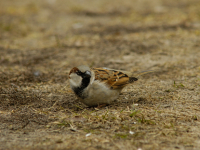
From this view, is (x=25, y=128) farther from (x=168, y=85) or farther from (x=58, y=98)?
(x=168, y=85)

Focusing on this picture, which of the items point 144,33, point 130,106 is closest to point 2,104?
point 130,106

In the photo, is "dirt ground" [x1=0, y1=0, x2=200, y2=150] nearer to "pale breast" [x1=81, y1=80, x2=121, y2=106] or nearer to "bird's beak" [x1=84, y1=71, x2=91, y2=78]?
"pale breast" [x1=81, y1=80, x2=121, y2=106]

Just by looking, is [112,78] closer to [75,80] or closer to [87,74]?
[87,74]

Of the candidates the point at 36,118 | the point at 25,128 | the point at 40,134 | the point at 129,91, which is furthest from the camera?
the point at 129,91

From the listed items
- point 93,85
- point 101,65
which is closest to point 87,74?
point 93,85

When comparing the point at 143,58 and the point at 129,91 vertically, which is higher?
the point at 143,58

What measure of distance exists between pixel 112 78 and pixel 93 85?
385 millimetres

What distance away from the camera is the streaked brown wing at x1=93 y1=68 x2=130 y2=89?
395cm

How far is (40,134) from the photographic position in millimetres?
3174

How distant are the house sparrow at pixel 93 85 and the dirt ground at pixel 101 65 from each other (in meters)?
0.17

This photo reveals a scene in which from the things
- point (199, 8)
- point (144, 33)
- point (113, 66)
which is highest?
point (199, 8)

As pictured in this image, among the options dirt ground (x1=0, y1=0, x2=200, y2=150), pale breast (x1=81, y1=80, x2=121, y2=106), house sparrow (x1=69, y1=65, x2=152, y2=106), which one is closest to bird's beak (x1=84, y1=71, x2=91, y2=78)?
house sparrow (x1=69, y1=65, x2=152, y2=106)

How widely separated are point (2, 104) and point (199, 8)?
776cm

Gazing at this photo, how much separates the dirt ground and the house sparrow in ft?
0.55
